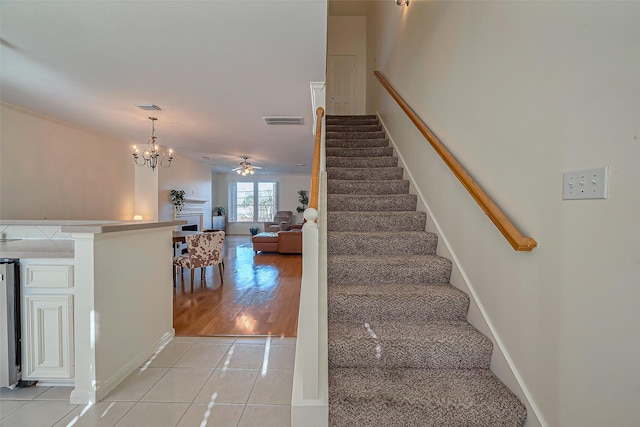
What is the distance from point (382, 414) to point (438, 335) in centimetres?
57

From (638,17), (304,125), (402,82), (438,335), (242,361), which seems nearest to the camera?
(638,17)

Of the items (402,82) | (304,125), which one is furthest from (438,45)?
(304,125)

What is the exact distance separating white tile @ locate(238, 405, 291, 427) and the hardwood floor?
110 cm

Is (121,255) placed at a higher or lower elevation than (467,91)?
lower

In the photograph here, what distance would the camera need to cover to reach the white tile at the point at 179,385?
2.04 metres

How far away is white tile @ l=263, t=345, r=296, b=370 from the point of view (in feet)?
8.04

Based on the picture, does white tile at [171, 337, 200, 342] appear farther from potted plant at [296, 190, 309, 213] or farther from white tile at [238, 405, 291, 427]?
potted plant at [296, 190, 309, 213]

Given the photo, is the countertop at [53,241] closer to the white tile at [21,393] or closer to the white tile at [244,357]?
the white tile at [21,393]

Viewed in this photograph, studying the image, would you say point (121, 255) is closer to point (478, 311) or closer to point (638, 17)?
Result: point (478, 311)

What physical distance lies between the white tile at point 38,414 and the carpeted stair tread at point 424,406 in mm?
1762

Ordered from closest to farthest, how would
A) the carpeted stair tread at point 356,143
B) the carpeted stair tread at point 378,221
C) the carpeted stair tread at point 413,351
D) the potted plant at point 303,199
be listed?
the carpeted stair tread at point 413,351, the carpeted stair tread at point 378,221, the carpeted stair tread at point 356,143, the potted plant at point 303,199

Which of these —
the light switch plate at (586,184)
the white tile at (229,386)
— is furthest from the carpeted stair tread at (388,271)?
the light switch plate at (586,184)

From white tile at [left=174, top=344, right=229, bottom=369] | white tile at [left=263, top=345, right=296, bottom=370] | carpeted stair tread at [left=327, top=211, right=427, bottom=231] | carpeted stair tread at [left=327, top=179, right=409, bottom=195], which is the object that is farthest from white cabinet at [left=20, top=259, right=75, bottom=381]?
carpeted stair tread at [left=327, top=179, right=409, bottom=195]

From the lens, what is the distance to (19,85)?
3.27 m
